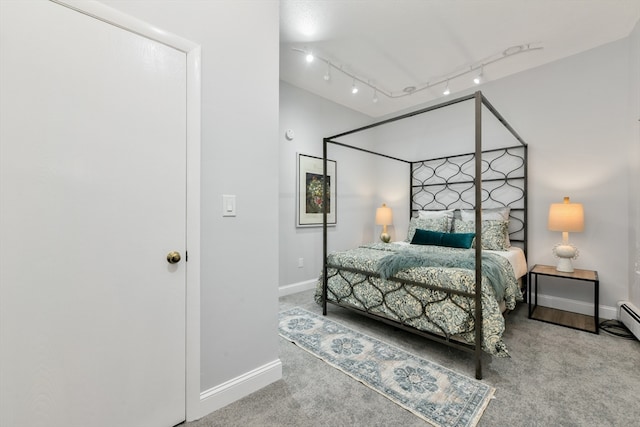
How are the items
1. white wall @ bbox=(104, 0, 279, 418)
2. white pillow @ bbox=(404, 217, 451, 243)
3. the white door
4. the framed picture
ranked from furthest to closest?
the framed picture → white pillow @ bbox=(404, 217, 451, 243) → white wall @ bbox=(104, 0, 279, 418) → the white door

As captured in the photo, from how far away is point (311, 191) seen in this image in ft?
12.4

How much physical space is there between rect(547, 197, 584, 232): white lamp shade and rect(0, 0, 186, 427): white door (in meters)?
3.29

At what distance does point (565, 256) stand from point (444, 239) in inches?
43.1

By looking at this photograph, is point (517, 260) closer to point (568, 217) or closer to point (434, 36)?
point (568, 217)

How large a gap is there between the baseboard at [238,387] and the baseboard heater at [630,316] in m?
2.90

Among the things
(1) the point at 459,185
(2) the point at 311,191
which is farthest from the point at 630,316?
(2) the point at 311,191

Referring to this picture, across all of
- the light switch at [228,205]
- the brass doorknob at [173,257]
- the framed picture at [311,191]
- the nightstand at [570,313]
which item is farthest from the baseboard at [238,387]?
the nightstand at [570,313]

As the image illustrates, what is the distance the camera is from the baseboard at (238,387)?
1.45m

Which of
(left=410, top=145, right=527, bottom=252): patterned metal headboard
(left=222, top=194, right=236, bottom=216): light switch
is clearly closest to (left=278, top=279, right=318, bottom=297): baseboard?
(left=410, top=145, right=527, bottom=252): patterned metal headboard

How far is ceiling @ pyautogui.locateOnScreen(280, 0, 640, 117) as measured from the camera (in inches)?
87.4

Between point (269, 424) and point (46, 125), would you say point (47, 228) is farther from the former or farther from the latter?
point (269, 424)

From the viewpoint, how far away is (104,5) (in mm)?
1146

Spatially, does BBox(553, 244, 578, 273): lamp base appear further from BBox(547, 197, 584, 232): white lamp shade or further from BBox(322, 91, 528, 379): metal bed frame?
BBox(322, 91, 528, 379): metal bed frame

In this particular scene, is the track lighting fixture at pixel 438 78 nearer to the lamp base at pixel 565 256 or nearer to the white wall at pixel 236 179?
the white wall at pixel 236 179
